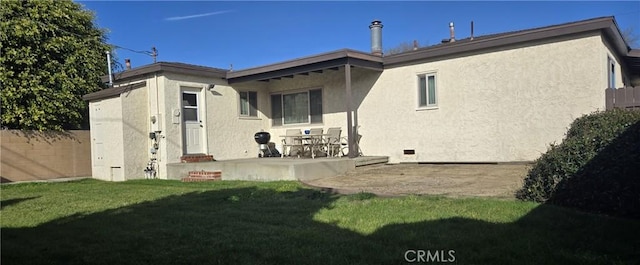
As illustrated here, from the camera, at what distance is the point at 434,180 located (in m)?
8.67

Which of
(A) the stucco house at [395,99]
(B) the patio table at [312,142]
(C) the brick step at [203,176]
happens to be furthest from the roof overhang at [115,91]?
(B) the patio table at [312,142]

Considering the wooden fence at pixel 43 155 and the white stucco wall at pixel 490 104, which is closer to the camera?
the white stucco wall at pixel 490 104

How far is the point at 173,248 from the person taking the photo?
13.4 feet

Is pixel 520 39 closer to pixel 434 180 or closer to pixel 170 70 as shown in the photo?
pixel 434 180

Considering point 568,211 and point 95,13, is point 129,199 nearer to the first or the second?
point 568,211

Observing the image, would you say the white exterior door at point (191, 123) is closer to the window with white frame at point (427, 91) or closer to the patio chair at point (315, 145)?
the patio chair at point (315, 145)

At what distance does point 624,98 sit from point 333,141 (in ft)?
23.5

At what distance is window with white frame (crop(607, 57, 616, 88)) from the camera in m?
10.3

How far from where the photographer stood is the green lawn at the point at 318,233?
12.1 ft

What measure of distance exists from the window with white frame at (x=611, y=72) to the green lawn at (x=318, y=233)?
21.7 feet

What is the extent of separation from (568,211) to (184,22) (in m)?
13.3

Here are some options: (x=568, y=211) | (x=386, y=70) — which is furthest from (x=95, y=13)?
(x=568, y=211)

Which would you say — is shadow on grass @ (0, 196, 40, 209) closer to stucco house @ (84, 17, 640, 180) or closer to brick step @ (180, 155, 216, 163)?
stucco house @ (84, 17, 640, 180)

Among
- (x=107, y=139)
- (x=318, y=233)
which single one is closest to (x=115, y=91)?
(x=107, y=139)
